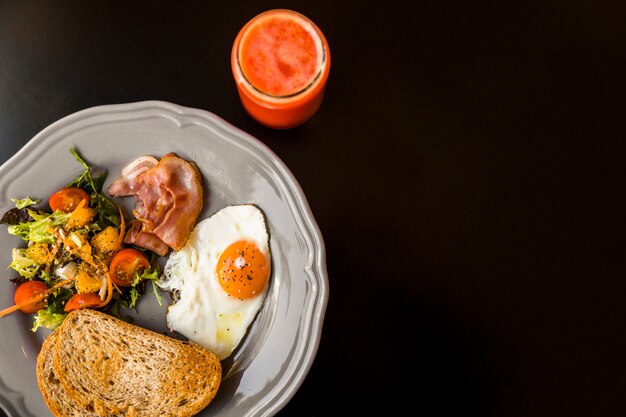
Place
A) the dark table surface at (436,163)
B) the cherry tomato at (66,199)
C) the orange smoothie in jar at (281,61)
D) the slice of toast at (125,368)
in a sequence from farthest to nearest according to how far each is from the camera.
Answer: the dark table surface at (436,163) → the cherry tomato at (66,199) → the slice of toast at (125,368) → the orange smoothie in jar at (281,61)

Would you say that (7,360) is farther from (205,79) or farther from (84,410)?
(205,79)

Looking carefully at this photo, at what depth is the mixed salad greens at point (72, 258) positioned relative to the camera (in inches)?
87.5

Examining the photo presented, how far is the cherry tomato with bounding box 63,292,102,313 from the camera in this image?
2.23 meters

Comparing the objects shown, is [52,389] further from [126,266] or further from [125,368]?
[126,266]

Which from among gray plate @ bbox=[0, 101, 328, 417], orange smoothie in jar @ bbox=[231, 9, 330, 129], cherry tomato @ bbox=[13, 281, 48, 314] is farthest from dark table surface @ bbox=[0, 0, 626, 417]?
cherry tomato @ bbox=[13, 281, 48, 314]

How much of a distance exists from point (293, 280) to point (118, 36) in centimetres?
132

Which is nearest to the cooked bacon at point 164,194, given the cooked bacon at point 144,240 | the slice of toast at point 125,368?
the cooked bacon at point 144,240

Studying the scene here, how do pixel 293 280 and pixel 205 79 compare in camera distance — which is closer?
pixel 293 280

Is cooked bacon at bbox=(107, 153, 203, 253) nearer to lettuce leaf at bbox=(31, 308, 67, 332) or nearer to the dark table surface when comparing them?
the dark table surface

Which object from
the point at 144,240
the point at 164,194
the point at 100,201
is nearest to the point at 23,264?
the point at 100,201

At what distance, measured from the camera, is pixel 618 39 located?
95.4 inches

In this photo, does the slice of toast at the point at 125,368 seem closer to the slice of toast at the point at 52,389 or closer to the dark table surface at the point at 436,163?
the slice of toast at the point at 52,389

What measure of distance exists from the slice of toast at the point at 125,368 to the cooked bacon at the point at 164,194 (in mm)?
373

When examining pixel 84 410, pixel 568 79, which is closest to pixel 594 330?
pixel 568 79
